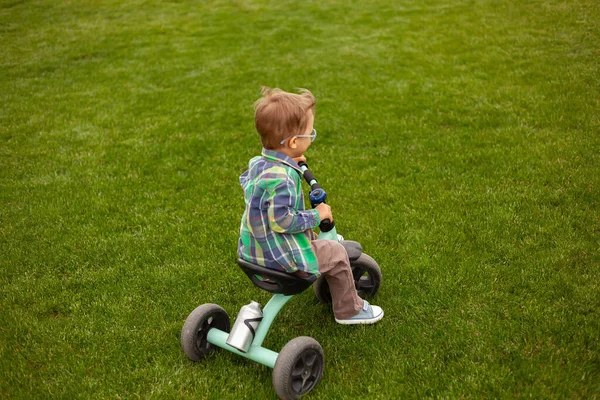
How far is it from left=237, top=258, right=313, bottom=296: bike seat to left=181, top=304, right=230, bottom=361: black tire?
1.50 ft

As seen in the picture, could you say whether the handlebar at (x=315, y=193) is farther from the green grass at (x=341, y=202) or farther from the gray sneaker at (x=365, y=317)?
the green grass at (x=341, y=202)

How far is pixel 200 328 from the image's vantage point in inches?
152

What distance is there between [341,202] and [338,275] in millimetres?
2182

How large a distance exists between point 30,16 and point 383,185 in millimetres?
12396

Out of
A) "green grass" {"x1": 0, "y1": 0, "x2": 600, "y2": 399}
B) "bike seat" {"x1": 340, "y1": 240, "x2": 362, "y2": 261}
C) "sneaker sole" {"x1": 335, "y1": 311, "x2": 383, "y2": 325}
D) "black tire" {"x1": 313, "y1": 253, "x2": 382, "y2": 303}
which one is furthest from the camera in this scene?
"black tire" {"x1": 313, "y1": 253, "x2": 382, "y2": 303}

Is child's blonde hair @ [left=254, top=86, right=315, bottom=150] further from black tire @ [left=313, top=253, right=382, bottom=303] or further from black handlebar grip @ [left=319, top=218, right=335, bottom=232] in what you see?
black tire @ [left=313, top=253, right=382, bottom=303]

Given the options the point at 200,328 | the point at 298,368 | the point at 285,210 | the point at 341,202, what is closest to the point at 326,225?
the point at 285,210

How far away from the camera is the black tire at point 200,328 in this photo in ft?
12.5

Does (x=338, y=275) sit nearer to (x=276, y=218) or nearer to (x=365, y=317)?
(x=365, y=317)

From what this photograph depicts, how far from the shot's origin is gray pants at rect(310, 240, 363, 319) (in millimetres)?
3791

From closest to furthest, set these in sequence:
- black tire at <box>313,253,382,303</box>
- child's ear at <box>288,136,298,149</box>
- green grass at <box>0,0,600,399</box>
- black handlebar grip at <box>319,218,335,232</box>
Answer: child's ear at <box>288,136,298,149</box>
black handlebar grip at <box>319,218,335,232</box>
green grass at <box>0,0,600,399</box>
black tire at <box>313,253,382,303</box>

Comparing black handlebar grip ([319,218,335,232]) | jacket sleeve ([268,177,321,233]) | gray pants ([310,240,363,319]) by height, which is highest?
jacket sleeve ([268,177,321,233])

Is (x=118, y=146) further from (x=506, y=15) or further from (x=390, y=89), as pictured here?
(x=506, y=15)

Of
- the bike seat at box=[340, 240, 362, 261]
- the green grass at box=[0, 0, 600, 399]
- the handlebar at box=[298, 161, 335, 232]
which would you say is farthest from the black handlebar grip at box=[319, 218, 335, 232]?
the green grass at box=[0, 0, 600, 399]
